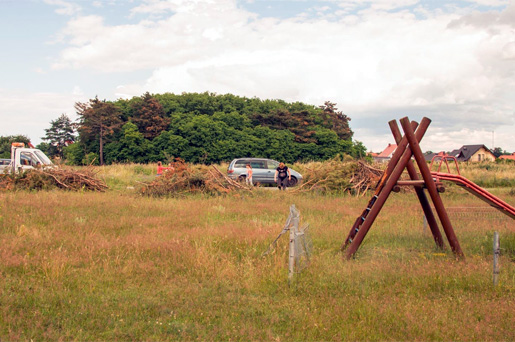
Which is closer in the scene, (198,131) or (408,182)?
(408,182)

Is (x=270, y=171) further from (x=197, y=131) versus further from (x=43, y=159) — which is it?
(x=197, y=131)

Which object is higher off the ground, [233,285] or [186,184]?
[186,184]

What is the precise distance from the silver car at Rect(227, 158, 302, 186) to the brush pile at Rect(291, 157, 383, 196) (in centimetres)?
445

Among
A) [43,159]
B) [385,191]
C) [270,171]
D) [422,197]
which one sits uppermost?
[43,159]

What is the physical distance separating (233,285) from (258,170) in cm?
2007

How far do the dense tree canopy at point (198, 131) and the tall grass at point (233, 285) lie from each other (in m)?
43.6

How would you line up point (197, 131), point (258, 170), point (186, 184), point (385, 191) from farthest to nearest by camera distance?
point (197, 131), point (258, 170), point (186, 184), point (385, 191)

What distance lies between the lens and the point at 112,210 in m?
13.6

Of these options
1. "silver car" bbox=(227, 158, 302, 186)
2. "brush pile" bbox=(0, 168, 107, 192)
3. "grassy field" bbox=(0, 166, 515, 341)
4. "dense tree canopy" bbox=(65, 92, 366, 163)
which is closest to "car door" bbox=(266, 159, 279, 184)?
"silver car" bbox=(227, 158, 302, 186)

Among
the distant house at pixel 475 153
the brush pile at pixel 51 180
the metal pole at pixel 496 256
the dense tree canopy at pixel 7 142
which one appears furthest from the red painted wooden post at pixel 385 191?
the distant house at pixel 475 153

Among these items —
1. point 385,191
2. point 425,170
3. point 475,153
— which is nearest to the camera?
point 425,170

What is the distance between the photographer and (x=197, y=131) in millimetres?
55219

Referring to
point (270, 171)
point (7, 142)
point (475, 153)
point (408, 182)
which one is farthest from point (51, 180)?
point (475, 153)

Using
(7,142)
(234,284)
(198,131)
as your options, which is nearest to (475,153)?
(198,131)
